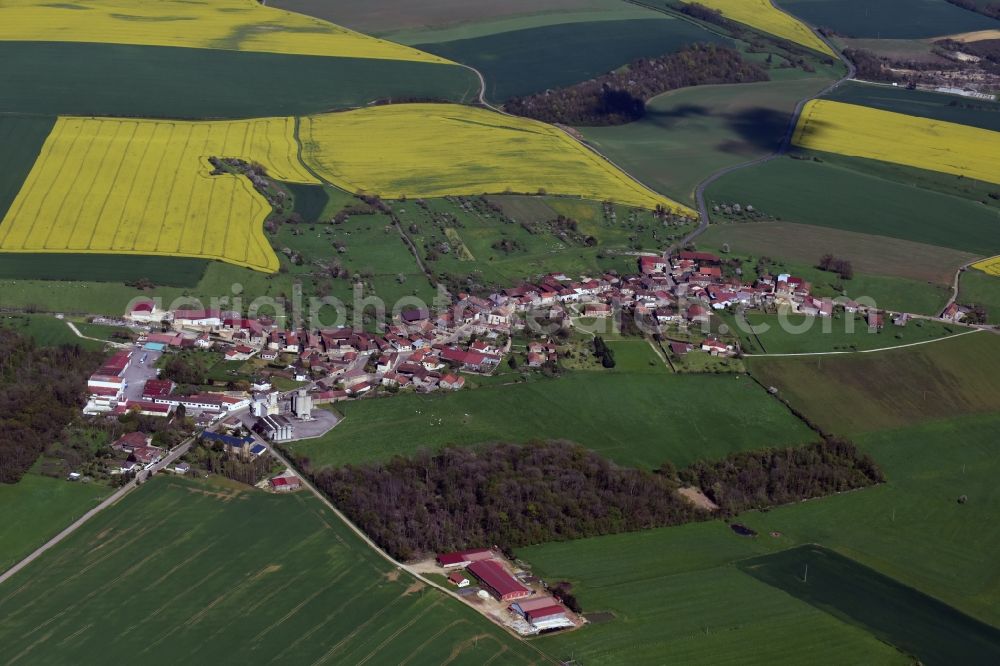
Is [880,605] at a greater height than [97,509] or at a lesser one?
greater

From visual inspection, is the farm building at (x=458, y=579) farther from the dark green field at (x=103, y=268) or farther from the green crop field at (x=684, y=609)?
the dark green field at (x=103, y=268)

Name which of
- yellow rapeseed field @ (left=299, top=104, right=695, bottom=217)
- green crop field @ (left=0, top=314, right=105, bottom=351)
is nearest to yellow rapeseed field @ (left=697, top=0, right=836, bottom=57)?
yellow rapeseed field @ (left=299, top=104, right=695, bottom=217)

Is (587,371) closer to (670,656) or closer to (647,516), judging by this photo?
(647,516)

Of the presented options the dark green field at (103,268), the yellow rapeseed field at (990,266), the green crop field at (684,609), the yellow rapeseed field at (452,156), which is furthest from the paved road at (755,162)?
the green crop field at (684,609)

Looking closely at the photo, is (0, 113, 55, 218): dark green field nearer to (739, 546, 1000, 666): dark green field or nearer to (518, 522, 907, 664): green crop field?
(518, 522, 907, 664): green crop field

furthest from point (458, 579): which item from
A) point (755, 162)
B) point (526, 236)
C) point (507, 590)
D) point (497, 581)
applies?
point (755, 162)

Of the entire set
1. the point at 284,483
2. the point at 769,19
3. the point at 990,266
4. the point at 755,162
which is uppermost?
the point at 769,19

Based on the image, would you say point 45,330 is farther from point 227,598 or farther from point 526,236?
point 526,236

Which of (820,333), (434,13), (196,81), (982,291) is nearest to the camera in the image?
(820,333)
